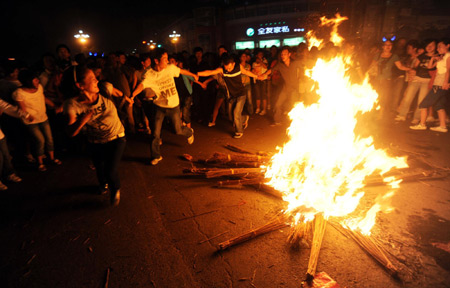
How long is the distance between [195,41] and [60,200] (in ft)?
173

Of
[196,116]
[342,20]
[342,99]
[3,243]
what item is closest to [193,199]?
[3,243]

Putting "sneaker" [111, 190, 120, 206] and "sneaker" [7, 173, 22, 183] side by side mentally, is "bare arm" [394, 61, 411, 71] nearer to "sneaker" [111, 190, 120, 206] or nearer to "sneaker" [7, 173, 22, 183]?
"sneaker" [111, 190, 120, 206]

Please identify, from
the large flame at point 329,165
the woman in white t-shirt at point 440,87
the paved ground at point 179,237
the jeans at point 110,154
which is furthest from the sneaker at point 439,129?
the jeans at point 110,154

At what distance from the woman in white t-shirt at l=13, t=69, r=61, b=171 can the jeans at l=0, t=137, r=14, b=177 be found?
56cm

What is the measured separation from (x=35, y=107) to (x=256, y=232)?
5336mm

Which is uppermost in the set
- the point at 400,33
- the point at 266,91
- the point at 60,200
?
the point at 400,33

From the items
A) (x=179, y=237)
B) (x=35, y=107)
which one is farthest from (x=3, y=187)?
(x=179, y=237)

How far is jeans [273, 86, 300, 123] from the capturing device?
841 cm

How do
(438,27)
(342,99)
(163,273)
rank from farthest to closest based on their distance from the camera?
(438,27) < (342,99) < (163,273)

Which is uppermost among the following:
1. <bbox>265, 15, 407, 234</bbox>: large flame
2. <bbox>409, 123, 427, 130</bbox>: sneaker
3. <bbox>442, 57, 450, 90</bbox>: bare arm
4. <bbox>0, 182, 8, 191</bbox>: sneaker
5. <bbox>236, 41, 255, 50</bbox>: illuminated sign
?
<bbox>236, 41, 255, 50</bbox>: illuminated sign

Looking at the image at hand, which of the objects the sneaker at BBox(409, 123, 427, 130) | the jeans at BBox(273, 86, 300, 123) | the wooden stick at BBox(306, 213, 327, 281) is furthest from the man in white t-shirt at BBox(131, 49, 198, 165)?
the sneaker at BBox(409, 123, 427, 130)

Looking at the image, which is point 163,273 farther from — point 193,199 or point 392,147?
point 392,147

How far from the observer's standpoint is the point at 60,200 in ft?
15.7

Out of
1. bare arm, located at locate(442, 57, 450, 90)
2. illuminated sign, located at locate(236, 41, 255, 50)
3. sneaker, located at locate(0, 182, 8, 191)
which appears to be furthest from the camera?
illuminated sign, located at locate(236, 41, 255, 50)
